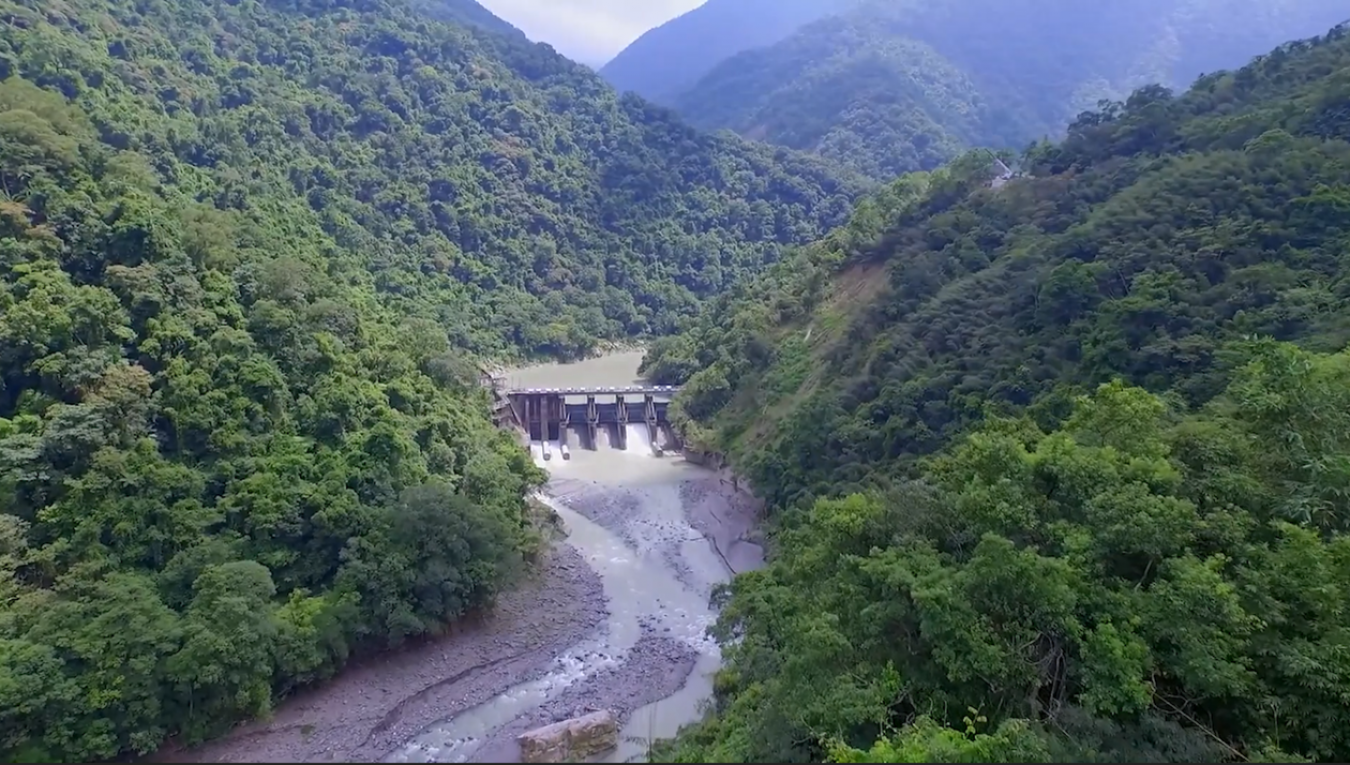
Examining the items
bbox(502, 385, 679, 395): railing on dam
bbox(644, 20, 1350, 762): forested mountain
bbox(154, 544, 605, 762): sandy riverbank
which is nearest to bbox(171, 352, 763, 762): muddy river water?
bbox(154, 544, 605, 762): sandy riverbank

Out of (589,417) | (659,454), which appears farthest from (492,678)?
(589,417)

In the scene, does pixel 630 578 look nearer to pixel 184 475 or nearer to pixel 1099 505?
pixel 184 475

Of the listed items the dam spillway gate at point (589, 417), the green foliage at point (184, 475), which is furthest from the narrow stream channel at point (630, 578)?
the green foliage at point (184, 475)

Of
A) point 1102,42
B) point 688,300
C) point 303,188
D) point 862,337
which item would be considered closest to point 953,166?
point 862,337

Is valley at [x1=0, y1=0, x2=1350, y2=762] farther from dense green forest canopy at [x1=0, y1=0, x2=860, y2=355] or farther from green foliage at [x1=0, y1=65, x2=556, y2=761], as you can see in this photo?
dense green forest canopy at [x1=0, y1=0, x2=860, y2=355]

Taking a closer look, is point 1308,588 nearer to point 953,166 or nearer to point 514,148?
point 953,166
